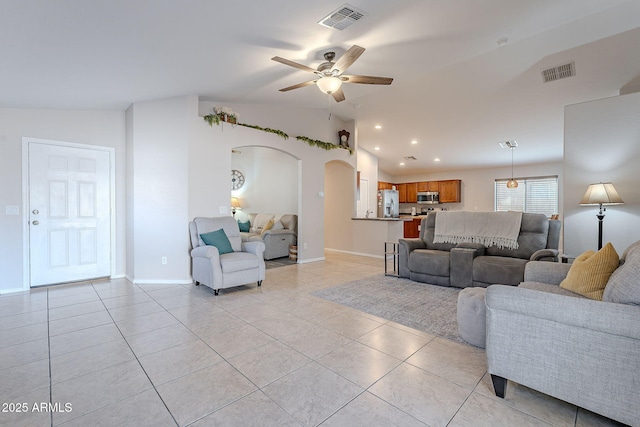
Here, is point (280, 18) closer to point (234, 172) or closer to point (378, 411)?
point (378, 411)

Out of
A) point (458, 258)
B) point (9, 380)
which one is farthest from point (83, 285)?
point (458, 258)

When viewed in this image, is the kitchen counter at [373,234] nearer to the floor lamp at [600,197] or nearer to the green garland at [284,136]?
the green garland at [284,136]

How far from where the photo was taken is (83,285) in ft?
14.1

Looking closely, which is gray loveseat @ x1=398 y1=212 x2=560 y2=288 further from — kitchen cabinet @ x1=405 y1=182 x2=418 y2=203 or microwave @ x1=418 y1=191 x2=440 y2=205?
kitchen cabinet @ x1=405 y1=182 x2=418 y2=203

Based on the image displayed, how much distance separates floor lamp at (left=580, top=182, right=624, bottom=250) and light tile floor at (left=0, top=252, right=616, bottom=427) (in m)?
2.68

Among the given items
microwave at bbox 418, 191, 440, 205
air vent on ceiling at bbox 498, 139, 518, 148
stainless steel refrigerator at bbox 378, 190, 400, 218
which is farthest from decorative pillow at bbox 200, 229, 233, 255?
microwave at bbox 418, 191, 440, 205

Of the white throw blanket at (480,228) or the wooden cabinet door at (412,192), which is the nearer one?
the white throw blanket at (480,228)

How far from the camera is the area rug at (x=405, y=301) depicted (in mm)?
→ 2891

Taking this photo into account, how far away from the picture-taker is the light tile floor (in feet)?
5.32

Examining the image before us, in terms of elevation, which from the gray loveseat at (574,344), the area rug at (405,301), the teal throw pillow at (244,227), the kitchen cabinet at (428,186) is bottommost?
the area rug at (405,301)

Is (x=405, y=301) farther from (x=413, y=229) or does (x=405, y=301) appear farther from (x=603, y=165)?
(x=413, y=229)

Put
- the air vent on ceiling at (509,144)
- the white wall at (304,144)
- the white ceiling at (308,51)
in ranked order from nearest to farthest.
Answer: the white ceiling at (308,51)
the white wall at (304,144)
the air vent on ceiling at (509,144)

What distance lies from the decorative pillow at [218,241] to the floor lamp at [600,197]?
4721 mm

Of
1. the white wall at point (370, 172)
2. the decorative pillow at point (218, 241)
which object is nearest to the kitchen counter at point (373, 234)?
the white wall at point (370, 172)
